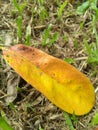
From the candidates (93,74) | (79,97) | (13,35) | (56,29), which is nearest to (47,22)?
(56,29)

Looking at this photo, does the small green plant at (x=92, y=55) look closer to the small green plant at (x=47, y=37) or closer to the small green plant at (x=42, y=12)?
the small green plant at (x=47, y=37)

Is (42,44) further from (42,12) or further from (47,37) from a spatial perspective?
(42,12)

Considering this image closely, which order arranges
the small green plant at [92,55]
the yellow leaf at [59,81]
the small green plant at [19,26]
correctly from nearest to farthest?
the yellow leaf at [59,81] < the small green plant at [92,55] < the small green plant at [19,26]

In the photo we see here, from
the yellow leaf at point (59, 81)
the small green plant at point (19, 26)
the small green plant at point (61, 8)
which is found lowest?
the yellow leaf at point (59, 81)

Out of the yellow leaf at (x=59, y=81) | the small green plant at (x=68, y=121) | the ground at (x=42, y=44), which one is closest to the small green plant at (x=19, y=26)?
the ground at (x=42, y=44)

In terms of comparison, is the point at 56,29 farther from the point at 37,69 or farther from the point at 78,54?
the point at 37,69

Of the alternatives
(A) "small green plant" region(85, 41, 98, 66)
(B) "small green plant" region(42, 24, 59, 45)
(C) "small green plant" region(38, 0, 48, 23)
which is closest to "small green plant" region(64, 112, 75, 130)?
(A) "small green plant" region(85, 41, 98, 66)

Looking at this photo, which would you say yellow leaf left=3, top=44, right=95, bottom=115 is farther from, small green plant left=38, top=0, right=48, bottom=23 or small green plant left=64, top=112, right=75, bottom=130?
small green plant left=38, top=0, right=48, bottom=23

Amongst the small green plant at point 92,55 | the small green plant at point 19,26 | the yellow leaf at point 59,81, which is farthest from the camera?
the small green plant at point 19,26
